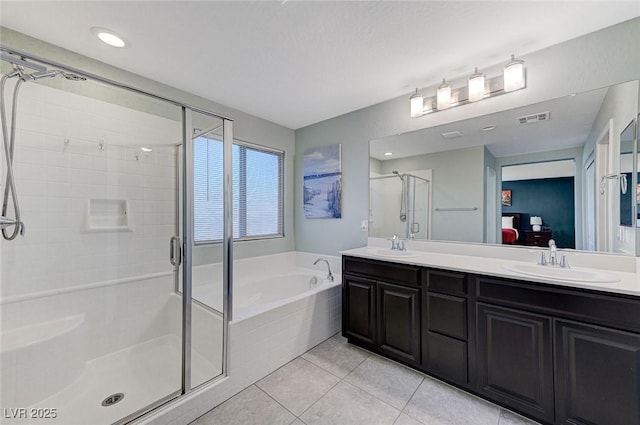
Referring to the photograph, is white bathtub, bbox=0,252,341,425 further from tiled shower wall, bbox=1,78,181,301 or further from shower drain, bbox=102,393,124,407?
tiled shower wall, bbox=1,78,181,301

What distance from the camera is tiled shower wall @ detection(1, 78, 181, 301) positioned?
5.72 feet

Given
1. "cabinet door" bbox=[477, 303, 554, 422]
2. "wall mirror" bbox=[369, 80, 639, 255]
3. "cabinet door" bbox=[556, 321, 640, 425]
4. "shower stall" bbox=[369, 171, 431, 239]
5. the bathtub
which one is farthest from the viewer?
the bathtub

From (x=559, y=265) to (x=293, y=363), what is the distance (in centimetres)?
211

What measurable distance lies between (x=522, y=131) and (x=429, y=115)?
745 mm

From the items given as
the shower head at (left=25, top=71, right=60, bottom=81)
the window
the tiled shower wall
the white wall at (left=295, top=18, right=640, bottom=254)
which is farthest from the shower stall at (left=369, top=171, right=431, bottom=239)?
the shower head at (left=25, top=71, right=60, bottom=81)

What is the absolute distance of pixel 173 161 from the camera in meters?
2.30

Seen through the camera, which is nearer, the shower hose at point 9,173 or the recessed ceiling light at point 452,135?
the shower hose at point 9,173

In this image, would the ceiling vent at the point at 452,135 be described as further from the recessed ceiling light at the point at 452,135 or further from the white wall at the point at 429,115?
the white wall at the point at 429,115

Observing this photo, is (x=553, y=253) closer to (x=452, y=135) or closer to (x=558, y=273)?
(x=558, y=273)

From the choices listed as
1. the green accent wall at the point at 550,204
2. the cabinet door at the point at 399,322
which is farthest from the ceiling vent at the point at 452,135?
the cabinet door at the point at 399,322

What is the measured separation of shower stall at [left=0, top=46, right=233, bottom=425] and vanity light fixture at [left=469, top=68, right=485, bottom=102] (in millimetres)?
1940

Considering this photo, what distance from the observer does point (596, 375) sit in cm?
129

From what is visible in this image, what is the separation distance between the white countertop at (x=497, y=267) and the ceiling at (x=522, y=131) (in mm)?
842

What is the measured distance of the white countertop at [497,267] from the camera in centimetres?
128
